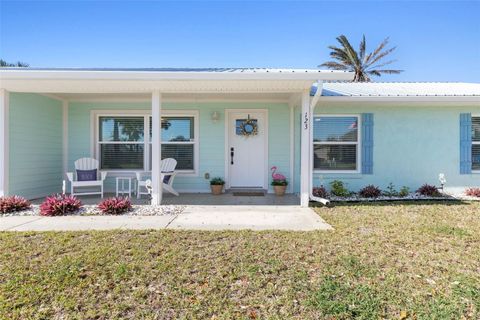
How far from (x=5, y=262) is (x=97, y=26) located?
8729 mm

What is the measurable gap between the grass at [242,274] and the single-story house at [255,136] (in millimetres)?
3417

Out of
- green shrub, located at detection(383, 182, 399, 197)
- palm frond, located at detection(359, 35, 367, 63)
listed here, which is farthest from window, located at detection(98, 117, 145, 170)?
palm frond, located at detection(359, 35, 367, 63)

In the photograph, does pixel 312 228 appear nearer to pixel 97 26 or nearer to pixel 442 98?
pixel 442 98

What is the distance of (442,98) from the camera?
6754 millimetres

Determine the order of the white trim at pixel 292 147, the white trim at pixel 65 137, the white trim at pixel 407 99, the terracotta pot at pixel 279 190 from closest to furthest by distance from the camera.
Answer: the white trim at pixel 407 99
the terracotta pot at pixel 279 190
the white trim at pixel 292 147
the white trim at pixel 65 137

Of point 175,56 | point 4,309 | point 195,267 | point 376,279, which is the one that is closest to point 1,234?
point 4,309

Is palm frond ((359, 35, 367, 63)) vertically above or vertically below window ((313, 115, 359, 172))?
above

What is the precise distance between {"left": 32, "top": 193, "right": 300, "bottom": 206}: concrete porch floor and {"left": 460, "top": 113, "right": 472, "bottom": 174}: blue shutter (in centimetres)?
449

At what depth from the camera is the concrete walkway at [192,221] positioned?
4215mm

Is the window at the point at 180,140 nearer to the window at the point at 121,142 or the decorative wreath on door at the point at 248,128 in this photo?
the window at the point at 121,142

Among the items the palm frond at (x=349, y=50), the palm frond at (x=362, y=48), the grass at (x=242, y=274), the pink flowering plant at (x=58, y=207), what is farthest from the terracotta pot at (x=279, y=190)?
the palm frond at (x=362, y=48)

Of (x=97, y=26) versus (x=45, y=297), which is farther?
(x=97, y=26)

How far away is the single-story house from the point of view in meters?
6.79

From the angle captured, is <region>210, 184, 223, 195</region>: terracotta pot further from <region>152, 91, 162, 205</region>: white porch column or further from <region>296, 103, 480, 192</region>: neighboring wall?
<region>296, 103, 480, 192</region>: neighboring wall
